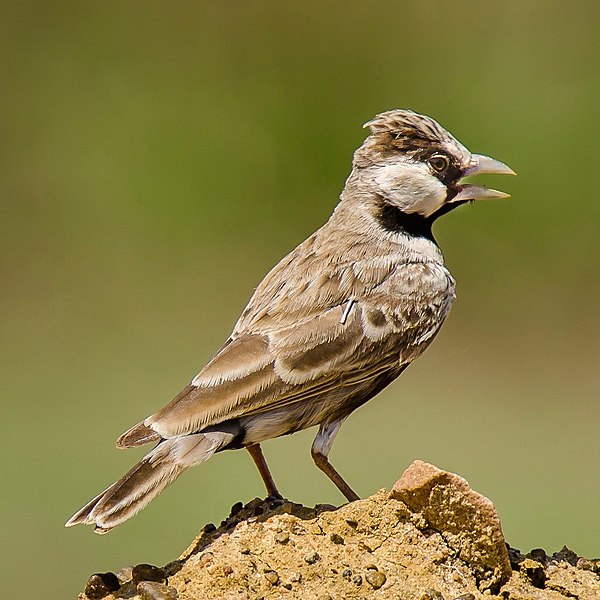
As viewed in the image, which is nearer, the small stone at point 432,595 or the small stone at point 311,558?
the small stone at point 432,595

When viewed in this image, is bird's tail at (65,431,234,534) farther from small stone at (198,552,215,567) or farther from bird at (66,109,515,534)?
small stone at (198,552,215,567)

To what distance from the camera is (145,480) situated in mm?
6438

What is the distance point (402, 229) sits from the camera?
309 inches

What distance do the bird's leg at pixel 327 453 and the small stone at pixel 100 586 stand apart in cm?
119

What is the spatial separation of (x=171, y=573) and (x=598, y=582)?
→ 1.95 metres

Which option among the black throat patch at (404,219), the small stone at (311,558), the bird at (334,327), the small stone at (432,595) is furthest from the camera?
the black throat patch at (404,219)

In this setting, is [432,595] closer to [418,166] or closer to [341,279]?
[341,279]

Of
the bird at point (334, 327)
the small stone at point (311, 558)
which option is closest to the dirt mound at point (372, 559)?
the small stone at point (311, 558)

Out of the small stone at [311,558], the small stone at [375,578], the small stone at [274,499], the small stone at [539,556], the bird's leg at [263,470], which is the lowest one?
the small stone at [539,556]

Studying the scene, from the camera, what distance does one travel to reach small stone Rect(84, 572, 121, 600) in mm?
6418

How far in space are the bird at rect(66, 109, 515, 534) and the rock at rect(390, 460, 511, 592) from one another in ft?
2.41

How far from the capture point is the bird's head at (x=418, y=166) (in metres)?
7.68

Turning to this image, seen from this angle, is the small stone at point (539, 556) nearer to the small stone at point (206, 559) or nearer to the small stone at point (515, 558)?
the small stone at point (515, 558)

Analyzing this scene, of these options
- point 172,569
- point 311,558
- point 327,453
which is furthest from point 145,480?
point 327,453
